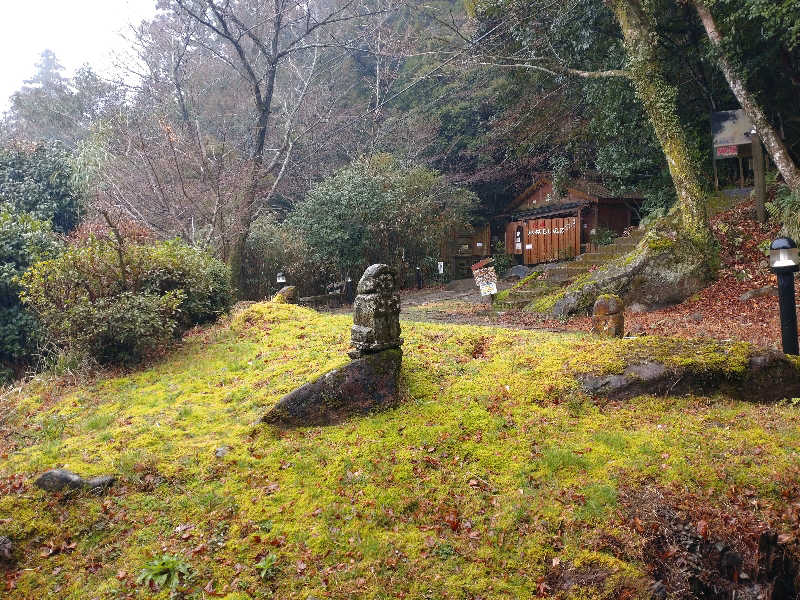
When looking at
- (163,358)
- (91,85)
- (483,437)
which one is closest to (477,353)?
(483,437)

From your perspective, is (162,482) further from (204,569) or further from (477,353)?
(477,353)

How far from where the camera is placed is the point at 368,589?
11.6ft

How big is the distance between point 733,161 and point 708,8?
210 inches

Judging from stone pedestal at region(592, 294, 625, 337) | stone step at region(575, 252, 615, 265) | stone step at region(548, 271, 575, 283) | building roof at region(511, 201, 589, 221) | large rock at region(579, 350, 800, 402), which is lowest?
large rock at region(579, 350, 800, 402)

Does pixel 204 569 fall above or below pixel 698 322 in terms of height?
below

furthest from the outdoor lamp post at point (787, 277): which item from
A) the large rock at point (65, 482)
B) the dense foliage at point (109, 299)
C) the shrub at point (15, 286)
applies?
the shrub at point (15, 286)

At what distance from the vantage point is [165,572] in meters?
3.67

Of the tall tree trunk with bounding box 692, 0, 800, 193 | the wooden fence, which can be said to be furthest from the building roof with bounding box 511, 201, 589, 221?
the tall tree trunk with bounding box 692, 0, 800, 193

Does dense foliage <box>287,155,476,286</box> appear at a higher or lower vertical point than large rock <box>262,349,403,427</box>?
higher

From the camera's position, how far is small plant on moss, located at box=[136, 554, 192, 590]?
3582mm

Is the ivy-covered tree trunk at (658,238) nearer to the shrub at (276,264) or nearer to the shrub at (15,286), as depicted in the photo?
the shrub at (276,264)

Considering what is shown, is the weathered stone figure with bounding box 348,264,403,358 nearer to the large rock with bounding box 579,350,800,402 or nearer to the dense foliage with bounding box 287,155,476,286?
the large rock with bounding box 579,350,800,402

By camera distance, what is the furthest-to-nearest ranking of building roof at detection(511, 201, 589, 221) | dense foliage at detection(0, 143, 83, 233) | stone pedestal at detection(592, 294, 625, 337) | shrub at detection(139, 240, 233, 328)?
building roof at detection(511, 201, 589, 221), dense foliage at detection(0, 143, 83, 233), shrub at detection(139, 240, 233, 328), stone pedestal at detection(592, 294, 625, 337)

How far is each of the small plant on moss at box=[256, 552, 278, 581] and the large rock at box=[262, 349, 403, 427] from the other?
164cm
